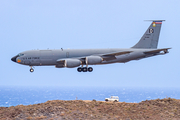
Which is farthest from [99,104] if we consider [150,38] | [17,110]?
[150,38]

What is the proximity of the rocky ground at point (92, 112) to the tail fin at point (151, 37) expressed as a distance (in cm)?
1811

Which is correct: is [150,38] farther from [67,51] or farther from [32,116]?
[32,116]

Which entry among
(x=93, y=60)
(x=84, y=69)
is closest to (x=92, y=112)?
(x=93, y=60)

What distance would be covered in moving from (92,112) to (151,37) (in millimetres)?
26776

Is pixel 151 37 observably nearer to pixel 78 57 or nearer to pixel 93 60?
pixel 93 60

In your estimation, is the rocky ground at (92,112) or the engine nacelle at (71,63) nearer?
the rocky ground at (92,112)

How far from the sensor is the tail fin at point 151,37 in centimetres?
6178

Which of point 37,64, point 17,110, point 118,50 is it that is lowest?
point 17,110

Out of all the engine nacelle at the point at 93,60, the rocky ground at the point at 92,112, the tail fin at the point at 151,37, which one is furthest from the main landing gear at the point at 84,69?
the rocky ground at the point at 92,112

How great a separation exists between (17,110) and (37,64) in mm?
16137

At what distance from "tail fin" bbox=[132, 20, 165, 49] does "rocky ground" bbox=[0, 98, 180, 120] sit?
1811cm

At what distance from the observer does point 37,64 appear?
186 ft

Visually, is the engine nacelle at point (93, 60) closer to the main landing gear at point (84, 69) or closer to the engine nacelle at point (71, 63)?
the main landing gear at point (84, 69)

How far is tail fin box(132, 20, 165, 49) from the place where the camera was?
203 feet
